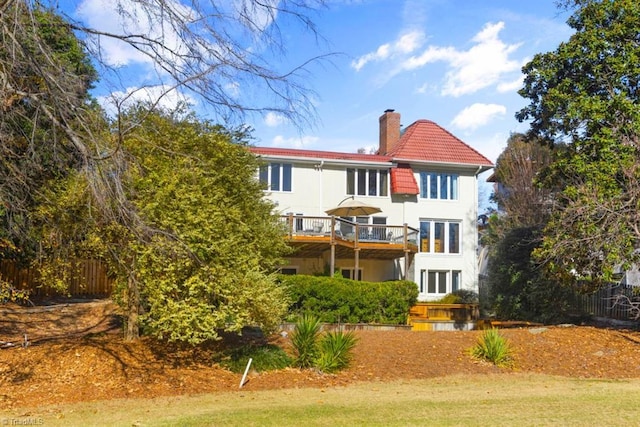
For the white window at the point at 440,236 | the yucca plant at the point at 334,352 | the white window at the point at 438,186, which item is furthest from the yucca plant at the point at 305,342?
the white window at the point at 438,186

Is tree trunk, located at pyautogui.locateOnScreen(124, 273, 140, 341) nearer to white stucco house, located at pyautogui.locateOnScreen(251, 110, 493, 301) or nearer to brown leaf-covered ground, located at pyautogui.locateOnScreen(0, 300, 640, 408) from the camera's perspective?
brown leaf-covered ground, located at pyautogui.locateOnScreen(0, 300, 640, 408)

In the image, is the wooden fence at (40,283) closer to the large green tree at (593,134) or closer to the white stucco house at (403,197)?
the white stucco house at (403,197)

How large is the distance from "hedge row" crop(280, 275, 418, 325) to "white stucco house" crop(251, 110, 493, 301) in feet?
20.7

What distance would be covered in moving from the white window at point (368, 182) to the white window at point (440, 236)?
2824mm

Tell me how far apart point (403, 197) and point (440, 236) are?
294 centimetres

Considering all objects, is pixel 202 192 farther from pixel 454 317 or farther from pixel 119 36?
pixel 454 317

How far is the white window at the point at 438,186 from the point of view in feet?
103

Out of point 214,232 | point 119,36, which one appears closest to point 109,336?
point 214,232

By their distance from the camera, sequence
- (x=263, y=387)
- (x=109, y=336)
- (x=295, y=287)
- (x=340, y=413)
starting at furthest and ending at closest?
(x=295, y=287) < (x=109, y=336) < (x=263, y=387) < (x=340, y=413)

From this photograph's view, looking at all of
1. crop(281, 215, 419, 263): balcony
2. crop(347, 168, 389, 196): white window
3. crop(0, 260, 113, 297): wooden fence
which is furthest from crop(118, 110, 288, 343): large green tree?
crop(347, 168, 389, 196): white window

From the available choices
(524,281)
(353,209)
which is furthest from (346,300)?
(353,209)

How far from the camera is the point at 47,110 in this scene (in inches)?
275

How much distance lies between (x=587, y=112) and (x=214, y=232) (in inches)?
435

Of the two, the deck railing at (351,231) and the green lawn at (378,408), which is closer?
the green lawn at (378,408)
